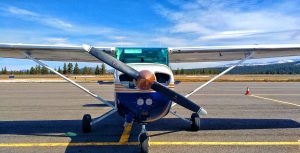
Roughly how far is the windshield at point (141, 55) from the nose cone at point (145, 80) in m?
1.22

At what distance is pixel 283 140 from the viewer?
18.7ft

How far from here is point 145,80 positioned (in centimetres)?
425

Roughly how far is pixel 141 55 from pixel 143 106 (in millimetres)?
1326

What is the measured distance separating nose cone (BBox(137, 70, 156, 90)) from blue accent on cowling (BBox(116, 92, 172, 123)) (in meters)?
0.37

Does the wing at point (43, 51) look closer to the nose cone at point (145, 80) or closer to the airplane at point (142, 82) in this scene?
the airplane at point (142, 82)

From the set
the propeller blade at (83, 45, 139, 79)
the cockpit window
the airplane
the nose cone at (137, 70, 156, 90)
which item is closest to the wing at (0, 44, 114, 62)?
the airplane

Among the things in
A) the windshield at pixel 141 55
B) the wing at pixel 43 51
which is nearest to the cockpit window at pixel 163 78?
the windshield at pixel 141 55

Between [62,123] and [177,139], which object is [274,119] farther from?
[62,123]

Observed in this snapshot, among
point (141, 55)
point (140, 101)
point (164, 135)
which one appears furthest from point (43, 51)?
point (164, 135)

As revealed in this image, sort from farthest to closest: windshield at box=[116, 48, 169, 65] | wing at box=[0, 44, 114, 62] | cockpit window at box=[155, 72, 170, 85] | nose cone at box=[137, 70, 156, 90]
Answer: wing at box=[0, 44, 114, 62], windshield at box=[116, 48, 169, 65], cockpit window at box=[155, 72, 170, 85], nose cone at box=[137, 70, 156, 90]

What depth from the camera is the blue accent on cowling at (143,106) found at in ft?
15.4

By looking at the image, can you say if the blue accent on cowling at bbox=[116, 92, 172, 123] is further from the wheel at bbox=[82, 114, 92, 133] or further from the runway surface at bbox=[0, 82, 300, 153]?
the wheel at bbox=[82, 114, 92, 133]

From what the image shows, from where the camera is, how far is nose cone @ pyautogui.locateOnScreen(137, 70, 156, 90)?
14.0 feet

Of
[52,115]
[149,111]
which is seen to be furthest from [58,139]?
[52,115]
